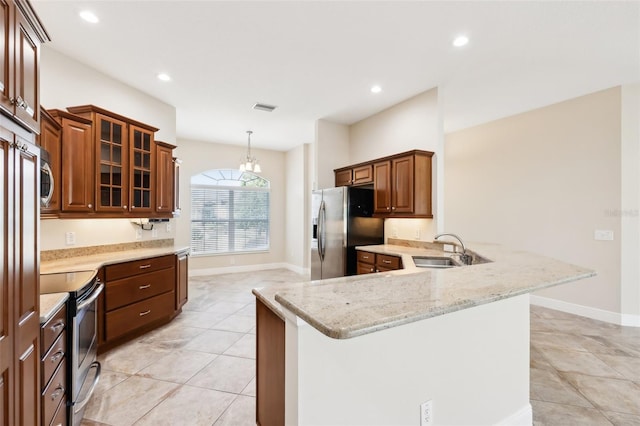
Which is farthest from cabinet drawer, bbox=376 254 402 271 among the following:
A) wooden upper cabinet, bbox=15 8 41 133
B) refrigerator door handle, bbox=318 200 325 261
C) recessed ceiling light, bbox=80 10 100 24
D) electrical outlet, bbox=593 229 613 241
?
recessed ceiling light, bbox=80 10 100 24

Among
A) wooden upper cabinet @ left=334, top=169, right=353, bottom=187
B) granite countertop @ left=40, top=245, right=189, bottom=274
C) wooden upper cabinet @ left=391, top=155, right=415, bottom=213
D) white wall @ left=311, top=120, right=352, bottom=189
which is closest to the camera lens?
granite countertop @ left=40, top=245, right=189, bottom=274

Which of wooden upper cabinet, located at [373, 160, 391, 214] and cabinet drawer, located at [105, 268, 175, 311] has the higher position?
wooden upper cabinet, located at [373, 160, 391, 214]

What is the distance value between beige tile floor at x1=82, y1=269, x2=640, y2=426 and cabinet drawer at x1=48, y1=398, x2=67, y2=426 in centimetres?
27

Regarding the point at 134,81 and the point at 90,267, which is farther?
the point at 134,81

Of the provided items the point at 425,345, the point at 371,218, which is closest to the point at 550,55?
the point at 371,218

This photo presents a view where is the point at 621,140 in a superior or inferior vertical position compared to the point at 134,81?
inferior

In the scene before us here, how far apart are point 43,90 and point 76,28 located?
75cm

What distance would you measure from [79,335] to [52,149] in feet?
5.64

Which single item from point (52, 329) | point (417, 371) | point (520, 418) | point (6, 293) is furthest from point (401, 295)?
point (52, 329)

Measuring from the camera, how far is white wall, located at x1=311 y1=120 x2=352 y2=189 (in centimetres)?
496

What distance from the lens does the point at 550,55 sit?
9.50 ft

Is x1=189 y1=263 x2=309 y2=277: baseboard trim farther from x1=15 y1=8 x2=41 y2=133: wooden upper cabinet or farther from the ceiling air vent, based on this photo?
x1=15 y1=8 x2=41 y2=133: wooden upper cabinet

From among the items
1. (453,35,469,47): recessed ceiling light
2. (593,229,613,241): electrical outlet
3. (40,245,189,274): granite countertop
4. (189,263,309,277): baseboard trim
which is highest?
(453,35,469,47): recessed ceiling light

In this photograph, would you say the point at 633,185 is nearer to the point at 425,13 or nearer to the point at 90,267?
the point at 425,13
